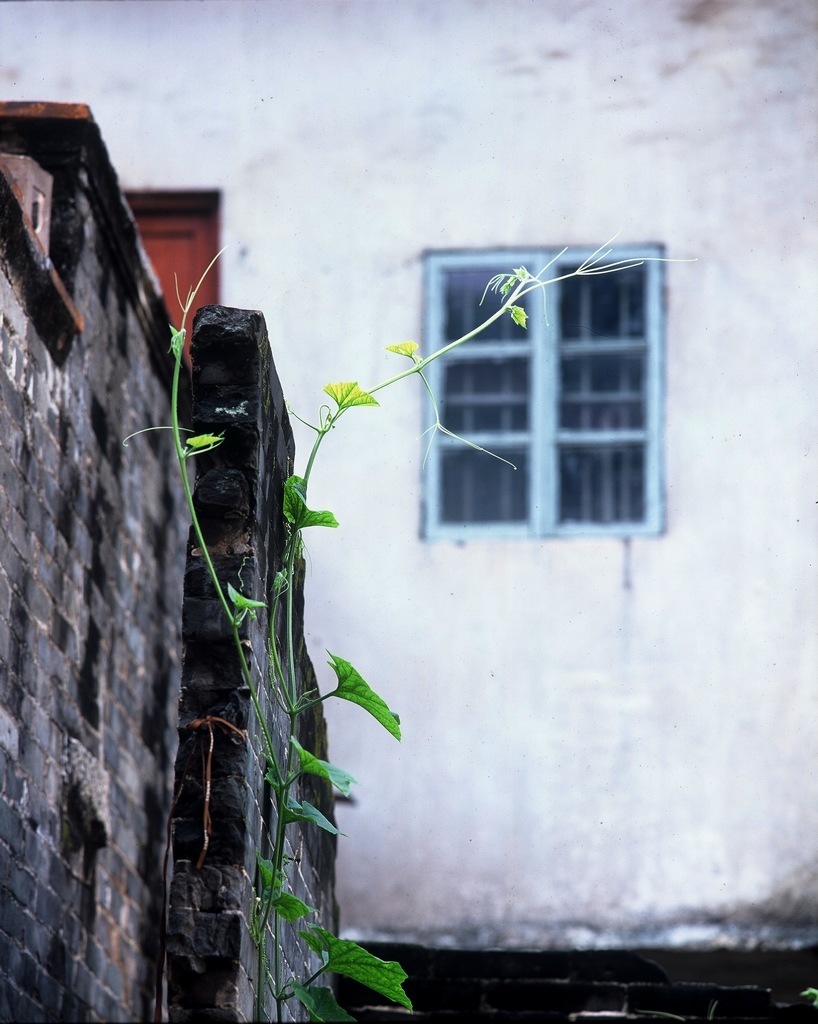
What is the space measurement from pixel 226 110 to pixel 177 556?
2653 millimetres

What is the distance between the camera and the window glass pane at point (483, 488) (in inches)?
326

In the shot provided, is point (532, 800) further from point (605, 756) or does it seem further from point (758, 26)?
point (758, 26)

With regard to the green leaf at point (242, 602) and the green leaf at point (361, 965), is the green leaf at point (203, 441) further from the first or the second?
the green leaf at point (361, 965)

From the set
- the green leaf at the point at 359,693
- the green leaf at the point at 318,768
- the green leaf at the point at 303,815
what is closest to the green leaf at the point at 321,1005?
the green leaf at the point at 303,815

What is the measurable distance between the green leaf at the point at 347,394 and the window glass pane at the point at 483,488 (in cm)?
390

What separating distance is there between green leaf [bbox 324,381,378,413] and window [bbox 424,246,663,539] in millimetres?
3906

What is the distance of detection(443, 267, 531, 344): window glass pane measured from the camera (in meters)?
8.45

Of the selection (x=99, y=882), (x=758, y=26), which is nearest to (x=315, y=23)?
(x=758, y=26)

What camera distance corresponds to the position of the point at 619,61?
28.4ft

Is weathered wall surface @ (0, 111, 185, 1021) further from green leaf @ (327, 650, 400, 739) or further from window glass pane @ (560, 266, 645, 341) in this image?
window glass pane @ (560, 266, 645, 341)

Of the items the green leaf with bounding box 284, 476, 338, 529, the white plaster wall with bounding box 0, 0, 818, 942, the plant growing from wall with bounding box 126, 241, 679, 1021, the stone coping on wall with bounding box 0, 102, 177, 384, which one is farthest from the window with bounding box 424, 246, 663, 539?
the green leaf with bounding box 284, 476, 338, 529

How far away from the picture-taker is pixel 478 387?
27.5 ft

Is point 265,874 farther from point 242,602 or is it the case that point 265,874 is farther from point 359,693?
point 242,602

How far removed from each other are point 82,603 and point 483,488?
9.49 feet
